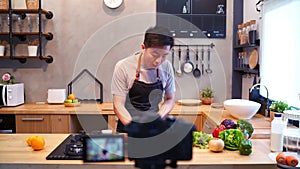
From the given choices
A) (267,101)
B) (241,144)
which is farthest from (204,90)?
(241,144)

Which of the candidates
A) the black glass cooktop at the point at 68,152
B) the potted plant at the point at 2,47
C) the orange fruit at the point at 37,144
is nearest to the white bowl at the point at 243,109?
the black glass cooktop at the point at 68,152

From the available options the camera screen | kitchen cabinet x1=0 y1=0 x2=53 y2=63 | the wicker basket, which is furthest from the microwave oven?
the camera screen

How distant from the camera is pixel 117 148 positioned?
0.47 m

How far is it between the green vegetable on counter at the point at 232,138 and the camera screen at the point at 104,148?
1237 millimetres

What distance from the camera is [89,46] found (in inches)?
134

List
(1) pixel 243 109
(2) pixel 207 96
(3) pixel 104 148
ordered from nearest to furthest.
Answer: (3) pixel 104 148, (1) pixel 243 109, (2) pixel 207 96

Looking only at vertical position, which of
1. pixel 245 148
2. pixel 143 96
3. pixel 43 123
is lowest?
pixel 43 123

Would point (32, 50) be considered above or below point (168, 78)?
above

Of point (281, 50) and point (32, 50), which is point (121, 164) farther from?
point (32, 50)

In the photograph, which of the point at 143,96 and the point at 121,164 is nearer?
the point at 121,164

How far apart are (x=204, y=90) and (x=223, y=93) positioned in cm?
23

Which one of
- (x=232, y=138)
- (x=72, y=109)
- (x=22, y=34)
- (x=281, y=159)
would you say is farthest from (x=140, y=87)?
(x=22, y=34)

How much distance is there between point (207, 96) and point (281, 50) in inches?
42.4

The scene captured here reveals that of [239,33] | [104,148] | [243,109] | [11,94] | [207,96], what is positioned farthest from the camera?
[207,96]
